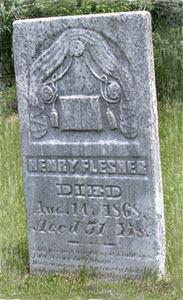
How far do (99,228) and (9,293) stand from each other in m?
0.85

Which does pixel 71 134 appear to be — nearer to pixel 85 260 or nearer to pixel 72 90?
pixel 72 90

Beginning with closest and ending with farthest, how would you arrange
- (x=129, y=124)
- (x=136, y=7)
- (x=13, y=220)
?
(x=129, y=124), (x=13, y=220), (x=136, y=7)

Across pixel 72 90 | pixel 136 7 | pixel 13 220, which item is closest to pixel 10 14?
pixel 136 7

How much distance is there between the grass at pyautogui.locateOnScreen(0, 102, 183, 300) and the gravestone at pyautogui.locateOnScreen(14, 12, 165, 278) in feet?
0.45

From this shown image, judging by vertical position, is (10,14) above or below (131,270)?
above

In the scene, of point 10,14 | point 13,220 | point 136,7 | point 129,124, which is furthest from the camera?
point 10,14

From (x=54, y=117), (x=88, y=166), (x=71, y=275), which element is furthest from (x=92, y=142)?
(x=71, y=275)

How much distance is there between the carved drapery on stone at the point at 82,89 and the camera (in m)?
4.43

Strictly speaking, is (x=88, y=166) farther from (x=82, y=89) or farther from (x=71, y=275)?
(x=71, y=275)

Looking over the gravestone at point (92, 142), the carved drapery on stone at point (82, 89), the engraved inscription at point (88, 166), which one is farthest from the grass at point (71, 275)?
→ the carved drapery on stone at point (82, 89)

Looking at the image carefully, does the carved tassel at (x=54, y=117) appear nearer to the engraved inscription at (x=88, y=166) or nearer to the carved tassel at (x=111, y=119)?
the engraved inscription at (x=88, y=166)

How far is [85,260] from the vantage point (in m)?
4.81

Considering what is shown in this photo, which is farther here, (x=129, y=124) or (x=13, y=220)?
(x=13, y=220)

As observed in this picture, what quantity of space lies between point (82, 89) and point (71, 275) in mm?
1485
